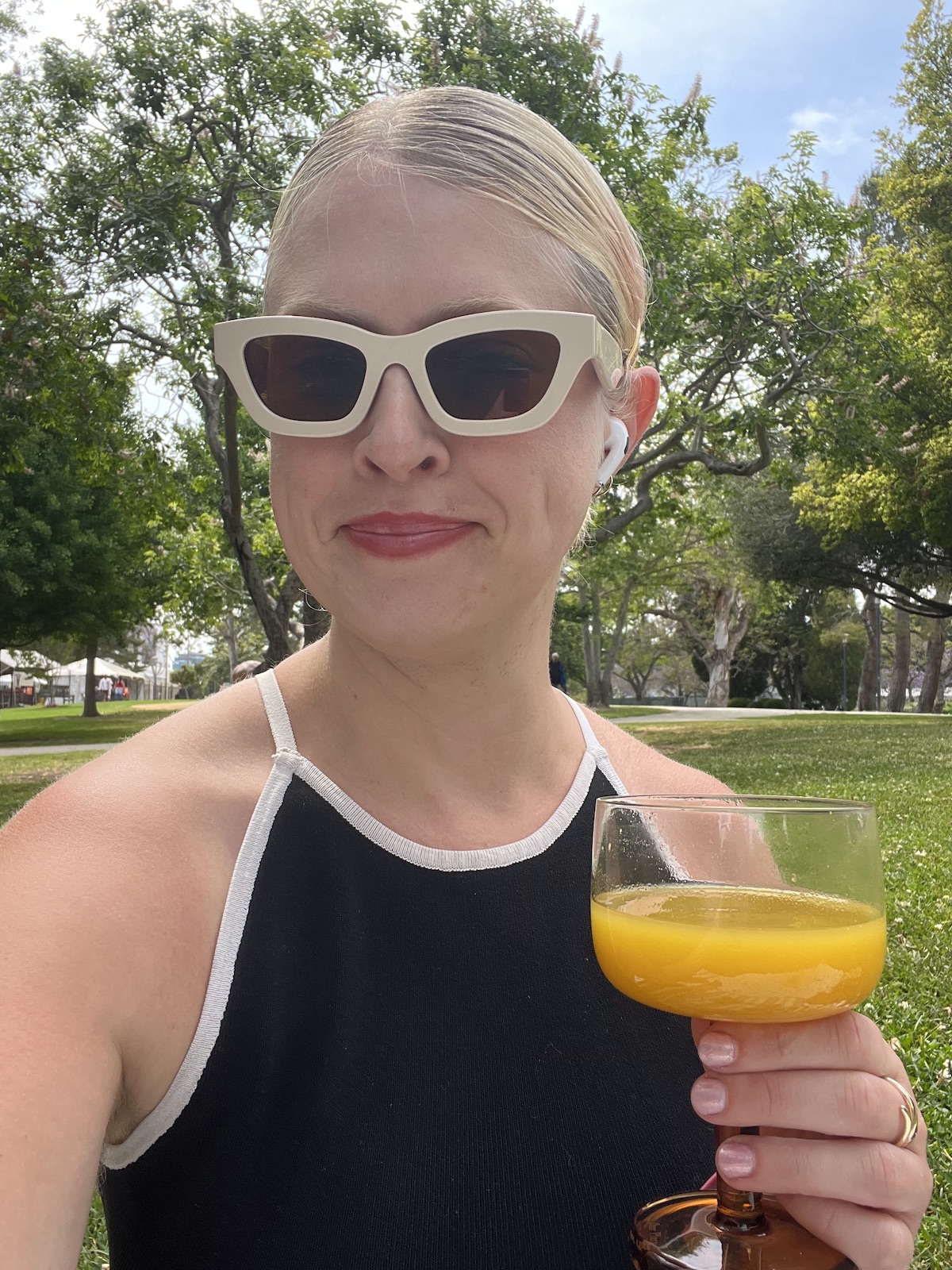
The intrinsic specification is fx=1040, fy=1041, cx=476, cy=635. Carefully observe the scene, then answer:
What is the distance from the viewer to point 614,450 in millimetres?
1906

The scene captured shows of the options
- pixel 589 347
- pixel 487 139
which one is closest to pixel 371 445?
pixel 589 347

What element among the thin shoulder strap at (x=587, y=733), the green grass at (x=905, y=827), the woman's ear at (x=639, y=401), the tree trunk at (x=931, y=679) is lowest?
the green grass at (x=905, y=827)

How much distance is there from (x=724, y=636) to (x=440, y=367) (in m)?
45.2

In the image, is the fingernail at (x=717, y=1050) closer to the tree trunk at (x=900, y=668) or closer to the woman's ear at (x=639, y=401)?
the woman's ear at (x=639, y=401)

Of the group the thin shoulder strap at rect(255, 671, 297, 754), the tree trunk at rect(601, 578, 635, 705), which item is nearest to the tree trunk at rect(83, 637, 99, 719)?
the tree trunk at rect(601, 578, 635, 705)

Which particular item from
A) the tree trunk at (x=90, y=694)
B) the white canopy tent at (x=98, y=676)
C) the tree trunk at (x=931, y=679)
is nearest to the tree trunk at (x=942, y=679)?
the tree trunk at (x=931, y=679)

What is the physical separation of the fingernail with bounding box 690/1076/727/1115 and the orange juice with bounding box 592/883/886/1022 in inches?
3.2

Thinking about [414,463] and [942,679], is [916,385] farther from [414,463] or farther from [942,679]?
[942,679]

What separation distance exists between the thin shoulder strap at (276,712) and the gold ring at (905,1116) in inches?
36.1

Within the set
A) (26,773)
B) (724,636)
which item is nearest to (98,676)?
(724,636)

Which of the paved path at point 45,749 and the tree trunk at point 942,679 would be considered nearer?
the paved path at point 45,749

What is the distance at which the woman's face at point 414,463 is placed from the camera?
150 centimetres

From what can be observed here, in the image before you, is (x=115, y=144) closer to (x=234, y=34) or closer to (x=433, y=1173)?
(x=234, y=34)

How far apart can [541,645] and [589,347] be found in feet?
1.75
